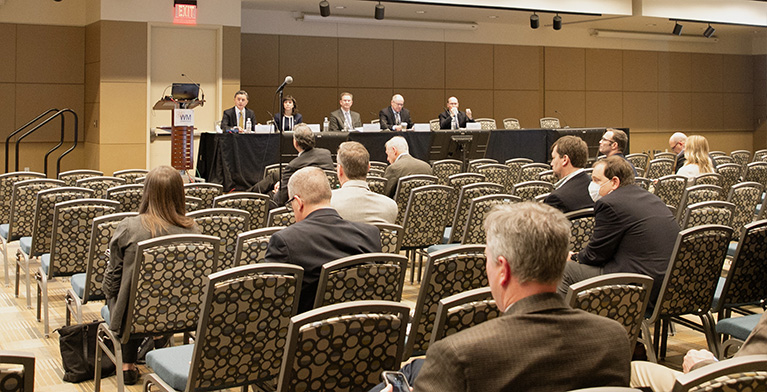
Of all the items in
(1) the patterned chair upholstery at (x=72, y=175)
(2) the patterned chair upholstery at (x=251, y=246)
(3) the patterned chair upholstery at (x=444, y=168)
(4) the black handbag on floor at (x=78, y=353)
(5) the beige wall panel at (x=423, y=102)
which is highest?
(5) the beige wall panel at (x=423, y=102)

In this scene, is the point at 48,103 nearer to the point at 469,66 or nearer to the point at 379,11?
the point at 379,11

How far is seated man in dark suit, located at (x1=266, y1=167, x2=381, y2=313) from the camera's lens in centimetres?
340

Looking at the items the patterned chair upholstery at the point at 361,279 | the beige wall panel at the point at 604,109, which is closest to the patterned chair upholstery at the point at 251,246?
the patterned chair upholstery at the point at 361,279

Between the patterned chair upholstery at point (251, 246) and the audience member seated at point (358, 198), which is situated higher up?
the audience member seated at point (358, 198)

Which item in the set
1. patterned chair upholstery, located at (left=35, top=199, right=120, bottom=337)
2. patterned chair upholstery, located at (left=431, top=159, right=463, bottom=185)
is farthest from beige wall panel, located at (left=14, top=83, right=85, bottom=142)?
patterned chair upholstery, located at (left=35, top=199, right=120, bottom=337)

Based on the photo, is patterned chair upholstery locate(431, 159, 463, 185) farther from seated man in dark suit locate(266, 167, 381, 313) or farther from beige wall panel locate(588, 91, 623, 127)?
beige wall panel locate(588, 91, 623, 127)

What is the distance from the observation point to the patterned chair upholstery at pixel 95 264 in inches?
175

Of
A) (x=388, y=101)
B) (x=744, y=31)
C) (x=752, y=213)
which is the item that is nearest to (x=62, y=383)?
(x=752, y=213)

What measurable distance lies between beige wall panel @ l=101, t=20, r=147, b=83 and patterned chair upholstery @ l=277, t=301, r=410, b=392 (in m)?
10.9

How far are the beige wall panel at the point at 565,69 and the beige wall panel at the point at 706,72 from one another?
3722mm

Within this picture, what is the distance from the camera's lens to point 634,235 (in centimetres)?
432

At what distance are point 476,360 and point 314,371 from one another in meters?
1.00

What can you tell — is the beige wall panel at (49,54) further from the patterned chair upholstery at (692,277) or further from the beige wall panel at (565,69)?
the patterned chair upholstery at (692,277)

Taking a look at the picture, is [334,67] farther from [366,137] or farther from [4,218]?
[4,218]
